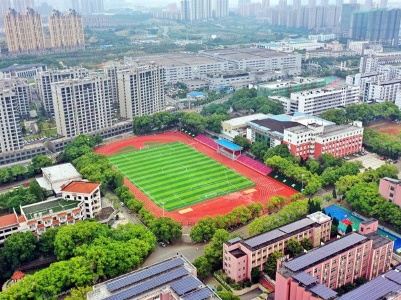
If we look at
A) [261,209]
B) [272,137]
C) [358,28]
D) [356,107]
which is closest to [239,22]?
[358,28]

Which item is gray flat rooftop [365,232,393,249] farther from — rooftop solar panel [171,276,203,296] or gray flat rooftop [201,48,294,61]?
gray flat rooftop [201,48,294,61]

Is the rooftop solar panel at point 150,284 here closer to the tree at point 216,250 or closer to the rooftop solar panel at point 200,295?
the rooftop solar panel at point 200,295

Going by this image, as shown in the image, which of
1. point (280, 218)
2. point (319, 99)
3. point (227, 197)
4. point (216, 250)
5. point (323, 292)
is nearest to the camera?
point (323, 292)

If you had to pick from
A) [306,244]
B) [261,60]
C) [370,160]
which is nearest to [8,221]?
[306,244]

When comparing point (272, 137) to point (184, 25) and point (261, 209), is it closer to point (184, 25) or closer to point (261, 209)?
point (261, 209)

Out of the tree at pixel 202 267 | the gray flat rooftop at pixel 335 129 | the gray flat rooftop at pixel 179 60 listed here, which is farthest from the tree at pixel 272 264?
the gray flat rooftop at pixel 179 60

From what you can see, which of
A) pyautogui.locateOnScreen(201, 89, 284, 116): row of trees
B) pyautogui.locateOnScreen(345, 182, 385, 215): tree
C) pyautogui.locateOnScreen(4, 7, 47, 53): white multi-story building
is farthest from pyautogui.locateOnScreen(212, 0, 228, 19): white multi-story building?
pyautogui.locateOnScreen(345, 182, 385, 215): tree

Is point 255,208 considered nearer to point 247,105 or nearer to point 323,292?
point 323,292
